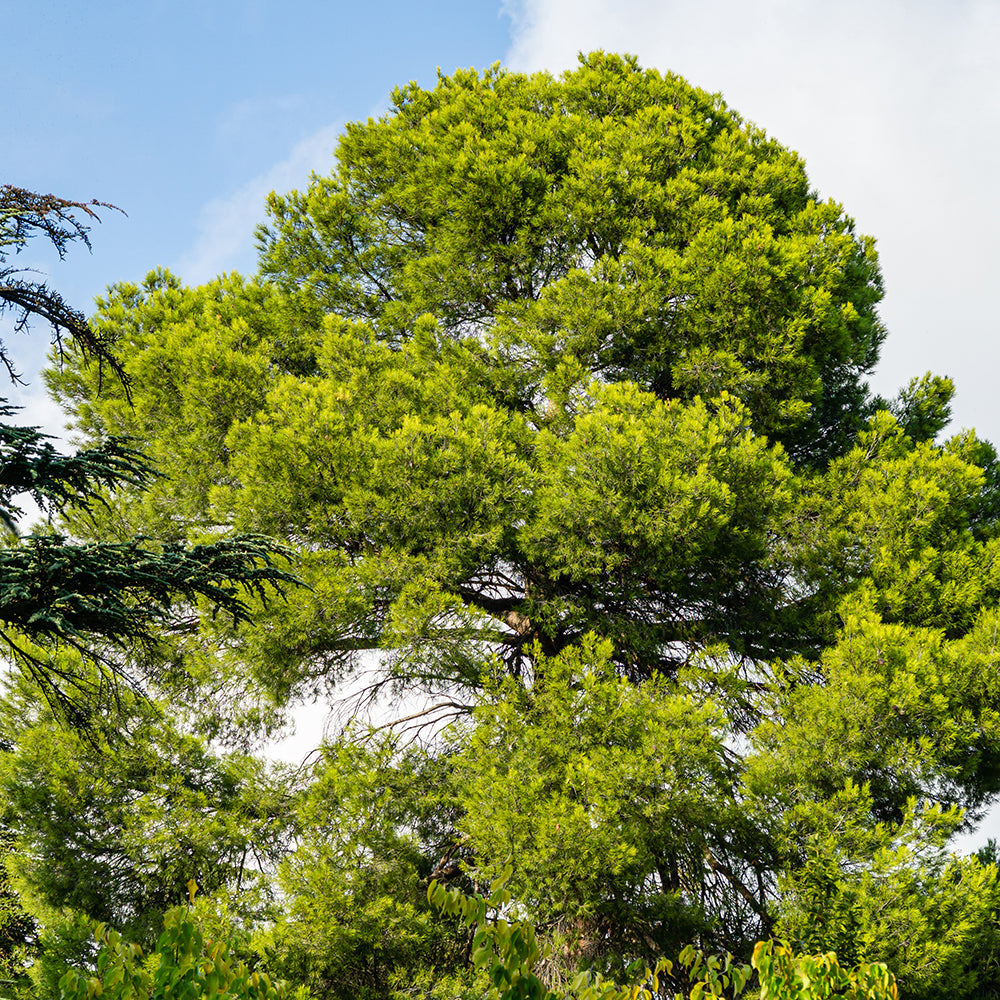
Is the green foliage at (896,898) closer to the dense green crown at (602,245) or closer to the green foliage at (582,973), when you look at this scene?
the green foliage at (582,973)

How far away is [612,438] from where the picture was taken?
300 inches

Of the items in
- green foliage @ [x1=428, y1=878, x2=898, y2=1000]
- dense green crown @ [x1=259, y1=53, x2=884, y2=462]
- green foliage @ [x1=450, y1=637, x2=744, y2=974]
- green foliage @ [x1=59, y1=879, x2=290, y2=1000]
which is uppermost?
dense green crown @ [x1=259, y1=53, x2=884, y2=462]

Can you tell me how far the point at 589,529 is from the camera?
7953 millimetres

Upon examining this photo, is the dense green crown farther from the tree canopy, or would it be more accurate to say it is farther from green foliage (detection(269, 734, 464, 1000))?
green foliage (detection(269, 734, 464, 1000))

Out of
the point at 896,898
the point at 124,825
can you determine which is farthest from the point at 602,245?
the point at 124,825

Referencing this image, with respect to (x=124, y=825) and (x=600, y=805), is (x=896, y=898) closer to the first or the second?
(x=600, y=805)

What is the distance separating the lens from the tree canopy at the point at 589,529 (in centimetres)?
693

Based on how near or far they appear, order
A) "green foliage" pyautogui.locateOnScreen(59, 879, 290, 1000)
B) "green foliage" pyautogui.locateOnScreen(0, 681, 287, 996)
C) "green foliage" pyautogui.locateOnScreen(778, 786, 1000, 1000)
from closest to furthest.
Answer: "green foliage" pyautogui.locateOnScreen(59, 879, 290, 1000)
"green foliage" pyautogui.locateOnScreen(778, 786, 1000, 1000)
"green foliage" pyautogui.locateOnScreen(0, 681, 287, 996)

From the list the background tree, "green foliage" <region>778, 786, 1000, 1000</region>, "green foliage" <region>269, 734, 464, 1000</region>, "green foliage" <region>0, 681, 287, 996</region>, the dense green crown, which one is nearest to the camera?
the background tree

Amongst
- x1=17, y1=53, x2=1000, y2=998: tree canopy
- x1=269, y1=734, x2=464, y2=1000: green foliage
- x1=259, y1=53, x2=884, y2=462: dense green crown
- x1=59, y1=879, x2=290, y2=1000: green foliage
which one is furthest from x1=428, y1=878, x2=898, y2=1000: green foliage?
x1=259, y1=53, x2=884, y2=462: dense green crown

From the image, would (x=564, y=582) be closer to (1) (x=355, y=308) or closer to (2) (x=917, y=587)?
(2) (x=917, y=587)

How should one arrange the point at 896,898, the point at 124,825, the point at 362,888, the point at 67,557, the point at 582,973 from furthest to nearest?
1. the point at 124,825
2. the point at 362,888
3. the point at 896,898
4. the point at 67,557
5. the point at 582,973

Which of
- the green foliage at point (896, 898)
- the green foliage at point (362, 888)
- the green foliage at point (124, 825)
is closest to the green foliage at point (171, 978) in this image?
the green foliage at point (362, 888)

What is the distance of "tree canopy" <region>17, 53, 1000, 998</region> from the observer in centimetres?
693
